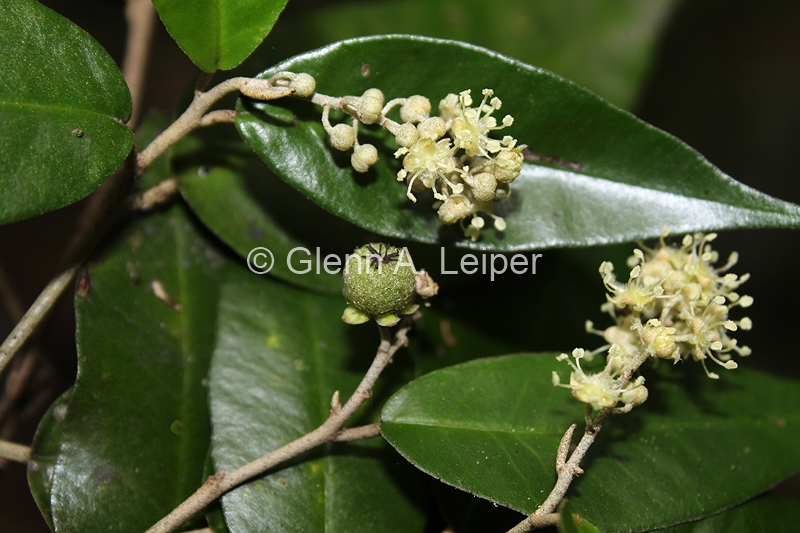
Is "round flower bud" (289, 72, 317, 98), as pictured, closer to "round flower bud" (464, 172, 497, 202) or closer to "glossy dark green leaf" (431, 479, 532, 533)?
"round flower bud" (464, 172, 497, 202)

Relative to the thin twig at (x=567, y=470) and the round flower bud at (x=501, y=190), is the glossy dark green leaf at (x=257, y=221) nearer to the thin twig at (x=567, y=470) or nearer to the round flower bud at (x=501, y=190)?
the round flower bud at (x=501, y=190)

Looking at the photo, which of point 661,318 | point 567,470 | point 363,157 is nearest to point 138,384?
point 363,157

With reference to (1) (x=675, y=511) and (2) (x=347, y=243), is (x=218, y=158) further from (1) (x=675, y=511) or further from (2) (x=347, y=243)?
(1) (x=675, y=511)

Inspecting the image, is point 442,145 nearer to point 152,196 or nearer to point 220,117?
point 220,117

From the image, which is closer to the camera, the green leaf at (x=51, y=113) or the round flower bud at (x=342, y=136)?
the green leaf at (x=51, y=113)

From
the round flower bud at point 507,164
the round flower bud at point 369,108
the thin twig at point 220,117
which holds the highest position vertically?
the round flower bud at point 369,108

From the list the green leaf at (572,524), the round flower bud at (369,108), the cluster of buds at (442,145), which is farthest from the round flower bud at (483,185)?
the green leaf at (572,524)
